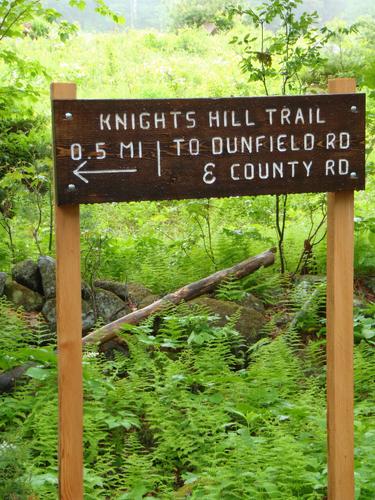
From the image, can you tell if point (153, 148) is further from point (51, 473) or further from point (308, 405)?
point (308, 405)

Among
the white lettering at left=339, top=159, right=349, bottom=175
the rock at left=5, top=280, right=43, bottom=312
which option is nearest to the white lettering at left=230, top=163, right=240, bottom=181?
the white lettering at left=339, top=159, right=349, bottom=175

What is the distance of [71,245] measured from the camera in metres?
3.66

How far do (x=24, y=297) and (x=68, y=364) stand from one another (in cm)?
369

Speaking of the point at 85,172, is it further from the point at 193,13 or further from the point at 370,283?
the point at 193,13

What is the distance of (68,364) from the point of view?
364cm

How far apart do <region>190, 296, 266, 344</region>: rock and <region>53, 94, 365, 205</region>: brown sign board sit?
3074 mm

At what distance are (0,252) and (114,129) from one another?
4.98m

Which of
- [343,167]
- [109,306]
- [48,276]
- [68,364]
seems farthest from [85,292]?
[343,167]

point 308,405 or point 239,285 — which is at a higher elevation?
point 239,285

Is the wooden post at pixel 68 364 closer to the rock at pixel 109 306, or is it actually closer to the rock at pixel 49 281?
the rock at pixel 109 306

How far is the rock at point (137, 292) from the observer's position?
25.0 feet

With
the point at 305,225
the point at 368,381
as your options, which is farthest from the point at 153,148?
the point at 305,225

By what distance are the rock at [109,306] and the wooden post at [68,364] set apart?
3436 mm

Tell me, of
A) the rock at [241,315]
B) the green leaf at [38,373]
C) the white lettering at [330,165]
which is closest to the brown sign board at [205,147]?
the white lettering at [330,165]
